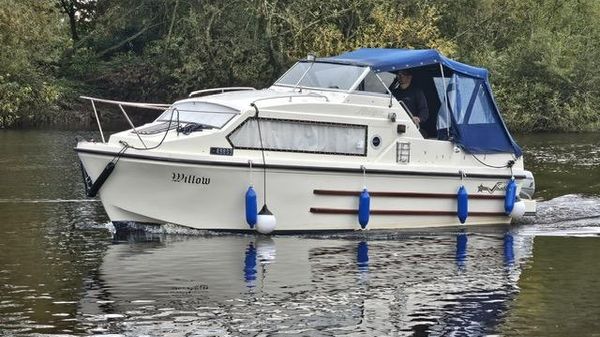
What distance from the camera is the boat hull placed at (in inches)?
744

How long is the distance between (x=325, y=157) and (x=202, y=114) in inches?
94.0

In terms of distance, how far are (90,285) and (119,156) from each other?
3632mm

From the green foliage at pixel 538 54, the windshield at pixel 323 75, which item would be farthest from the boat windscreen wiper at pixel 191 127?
the green foliage at pixel 538 54

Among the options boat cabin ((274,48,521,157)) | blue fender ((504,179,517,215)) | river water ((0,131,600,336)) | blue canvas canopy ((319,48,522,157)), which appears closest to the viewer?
river water ((0,131,600,336))

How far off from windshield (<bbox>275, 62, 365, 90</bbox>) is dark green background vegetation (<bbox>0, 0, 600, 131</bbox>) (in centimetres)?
2655

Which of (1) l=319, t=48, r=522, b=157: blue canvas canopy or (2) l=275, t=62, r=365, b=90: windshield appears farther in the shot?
(1) l=319, t=48, r=522, b=157: blue canvas canopy

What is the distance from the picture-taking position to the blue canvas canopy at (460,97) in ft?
70.5

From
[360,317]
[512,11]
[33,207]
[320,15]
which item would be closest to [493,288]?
[360,317]

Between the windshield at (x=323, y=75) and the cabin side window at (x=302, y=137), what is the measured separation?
3.72ft

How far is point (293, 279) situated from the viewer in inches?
640

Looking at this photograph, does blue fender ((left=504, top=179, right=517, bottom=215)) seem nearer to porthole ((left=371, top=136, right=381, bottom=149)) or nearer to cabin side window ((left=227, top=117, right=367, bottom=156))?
porthole ((left=371, top=136, right=381, bottom=149))

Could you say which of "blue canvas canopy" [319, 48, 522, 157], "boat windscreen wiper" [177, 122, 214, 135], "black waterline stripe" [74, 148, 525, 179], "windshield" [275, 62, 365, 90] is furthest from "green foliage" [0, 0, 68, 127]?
"black waterline stripe" [74, 148, 525, 179]

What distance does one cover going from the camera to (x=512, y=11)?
174 feet

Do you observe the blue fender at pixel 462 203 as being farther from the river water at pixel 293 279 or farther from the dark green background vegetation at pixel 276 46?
the dark green background vegetation at pixel 276 46
